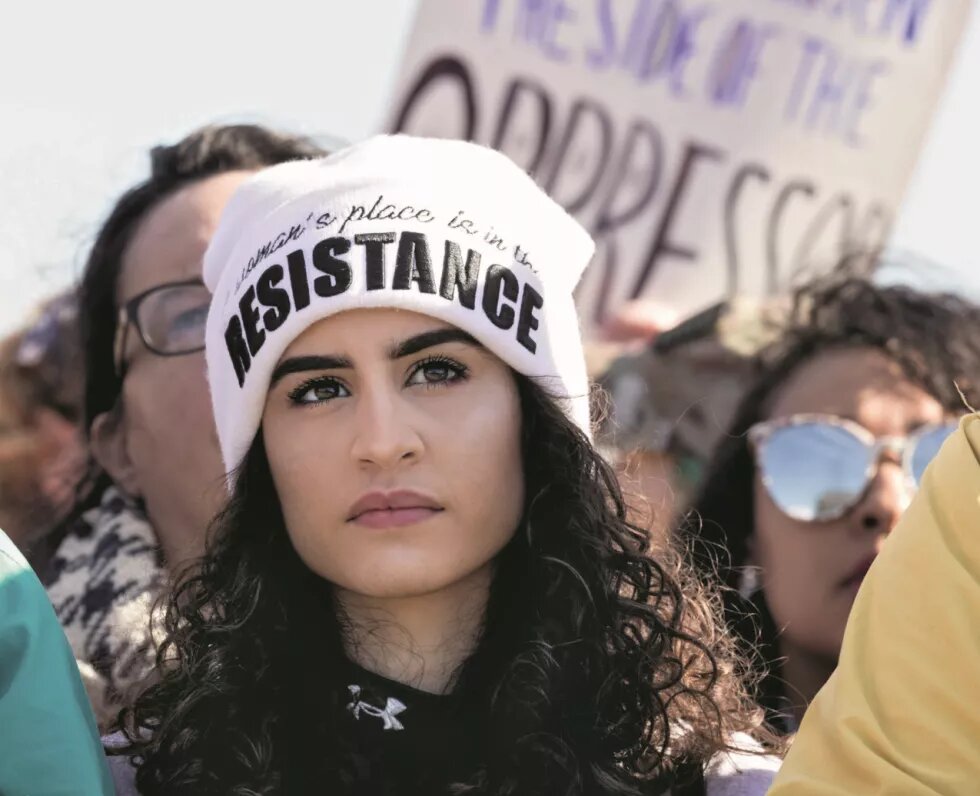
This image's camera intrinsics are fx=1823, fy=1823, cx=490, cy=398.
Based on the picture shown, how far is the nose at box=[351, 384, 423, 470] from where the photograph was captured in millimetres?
2305

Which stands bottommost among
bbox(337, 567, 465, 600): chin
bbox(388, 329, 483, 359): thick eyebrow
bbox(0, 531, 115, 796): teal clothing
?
bbox(0, 531, 115, 796): teal clothing

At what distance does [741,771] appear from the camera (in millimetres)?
2361

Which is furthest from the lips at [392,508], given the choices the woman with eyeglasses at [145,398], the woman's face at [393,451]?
the woman with eyeglasses at [145,398]

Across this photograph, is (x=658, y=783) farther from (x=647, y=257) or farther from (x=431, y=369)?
(x=647, y=257)

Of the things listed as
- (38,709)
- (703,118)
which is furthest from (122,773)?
(703,118)

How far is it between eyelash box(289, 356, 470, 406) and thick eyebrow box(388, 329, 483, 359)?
0.03m

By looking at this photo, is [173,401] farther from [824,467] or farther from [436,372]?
[824,467]

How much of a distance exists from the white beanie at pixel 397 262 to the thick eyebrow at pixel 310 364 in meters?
0.02

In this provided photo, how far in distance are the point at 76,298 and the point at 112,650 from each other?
1.04m

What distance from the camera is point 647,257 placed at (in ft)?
18.0

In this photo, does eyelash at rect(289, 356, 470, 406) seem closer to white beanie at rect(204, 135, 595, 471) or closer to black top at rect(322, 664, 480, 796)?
white beanie at rect(204, 135, 595, 471)

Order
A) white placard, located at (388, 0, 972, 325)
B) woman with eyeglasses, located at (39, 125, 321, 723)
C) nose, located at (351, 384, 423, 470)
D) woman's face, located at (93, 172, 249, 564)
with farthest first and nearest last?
white placard, located at (388, 0, 972, 325)
woman's face, located at (93, 172, 249, 564)
woman with eyeglasses, located at (39, 125, 321, 723)
nose, located at (351, 384, 423, 470)

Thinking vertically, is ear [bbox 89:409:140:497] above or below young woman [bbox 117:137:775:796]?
below

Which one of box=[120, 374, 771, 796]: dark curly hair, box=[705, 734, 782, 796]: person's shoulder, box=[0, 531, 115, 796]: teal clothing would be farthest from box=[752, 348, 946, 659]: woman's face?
box=[0, 531, 115, 796]: teal clothing
